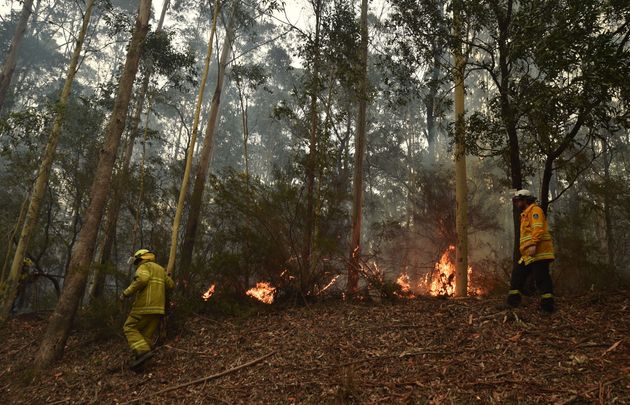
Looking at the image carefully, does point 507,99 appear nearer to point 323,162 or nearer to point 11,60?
point 323,162

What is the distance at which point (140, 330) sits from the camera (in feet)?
18.2

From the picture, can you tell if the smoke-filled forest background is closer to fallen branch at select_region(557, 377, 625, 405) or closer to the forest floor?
the forest floor

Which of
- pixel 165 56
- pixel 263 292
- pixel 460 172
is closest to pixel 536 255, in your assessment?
pixel 460 172

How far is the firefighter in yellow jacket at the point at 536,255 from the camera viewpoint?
4.91 metres

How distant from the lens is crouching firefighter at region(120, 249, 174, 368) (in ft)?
17.4

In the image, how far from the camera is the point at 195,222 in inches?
362

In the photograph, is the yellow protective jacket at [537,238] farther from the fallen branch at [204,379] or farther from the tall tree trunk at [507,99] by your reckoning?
the fallen branch at [204,379]

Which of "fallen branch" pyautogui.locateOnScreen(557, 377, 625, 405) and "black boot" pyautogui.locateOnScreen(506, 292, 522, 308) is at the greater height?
"black boot" pyautogui.locateOnScreen(506, 292, 522, 308)

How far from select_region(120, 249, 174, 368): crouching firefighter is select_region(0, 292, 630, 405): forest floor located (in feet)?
1.22

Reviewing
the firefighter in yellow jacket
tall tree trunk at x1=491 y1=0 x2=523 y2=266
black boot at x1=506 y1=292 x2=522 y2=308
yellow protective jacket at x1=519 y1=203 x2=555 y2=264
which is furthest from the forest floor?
tall tree trunk at x1=491 y1=0 x2=523 y2=266

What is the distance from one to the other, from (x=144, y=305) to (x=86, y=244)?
1.89m

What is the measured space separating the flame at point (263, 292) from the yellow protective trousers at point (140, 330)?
6.95ft

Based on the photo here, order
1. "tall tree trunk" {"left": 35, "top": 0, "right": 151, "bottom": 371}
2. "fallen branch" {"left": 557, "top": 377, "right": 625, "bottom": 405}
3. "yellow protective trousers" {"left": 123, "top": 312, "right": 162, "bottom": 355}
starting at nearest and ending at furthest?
"fallen branch" {"left": 557, "top": 377, "right": 625, "bottom": 405} → "yellow protective trousers" {"left": 123, "top": 312, "right": 162, "bottom": 355} → "tall tree trunk" {"left": 35, "top": 0, "right": 151, "bottom": 371}

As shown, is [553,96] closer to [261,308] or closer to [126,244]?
[261,308]
